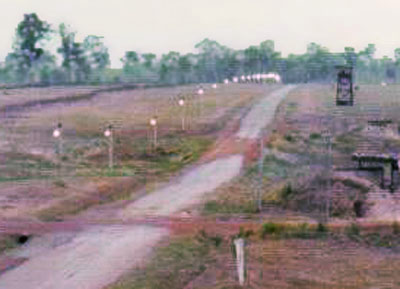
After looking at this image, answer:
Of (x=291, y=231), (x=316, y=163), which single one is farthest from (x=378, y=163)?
(x=291, y=231)

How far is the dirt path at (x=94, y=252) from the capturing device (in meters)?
4.17

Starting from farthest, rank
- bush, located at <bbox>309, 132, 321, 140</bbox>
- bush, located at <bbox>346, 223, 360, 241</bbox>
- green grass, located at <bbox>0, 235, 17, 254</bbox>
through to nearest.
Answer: bush, located at <bbox>309, 132, 321, 140</bbox>
bush, located at <bbox>346, 223, 360, 241</bbox>
green grass, located at <bbox>0, 235, 17, 254</bbox>

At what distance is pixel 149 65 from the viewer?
15.7 m

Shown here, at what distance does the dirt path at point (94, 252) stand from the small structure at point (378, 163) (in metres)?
1.31

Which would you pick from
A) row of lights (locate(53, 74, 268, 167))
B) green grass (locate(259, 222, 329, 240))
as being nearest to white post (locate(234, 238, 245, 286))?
green grass (locate(259, 222, 329, 240))

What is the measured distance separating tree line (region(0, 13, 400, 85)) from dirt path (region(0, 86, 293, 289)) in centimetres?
177

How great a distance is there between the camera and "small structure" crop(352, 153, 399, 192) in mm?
6359

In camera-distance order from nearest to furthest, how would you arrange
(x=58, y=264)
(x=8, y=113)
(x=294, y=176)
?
(x=58, y=264) < (x=294, y=176) < (x=8, y=113)

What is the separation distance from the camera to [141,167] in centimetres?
935

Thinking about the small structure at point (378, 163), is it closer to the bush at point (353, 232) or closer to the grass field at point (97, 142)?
the bush at point (353, 232)

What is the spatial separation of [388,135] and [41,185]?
3.30m

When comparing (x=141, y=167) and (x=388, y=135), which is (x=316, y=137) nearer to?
(x=388, y=135)

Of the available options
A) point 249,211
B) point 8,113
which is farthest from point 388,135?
point 8,113

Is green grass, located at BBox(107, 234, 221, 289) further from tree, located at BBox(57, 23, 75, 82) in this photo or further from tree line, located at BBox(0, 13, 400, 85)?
tree, located at BBox(57, 23, 75, 82)
